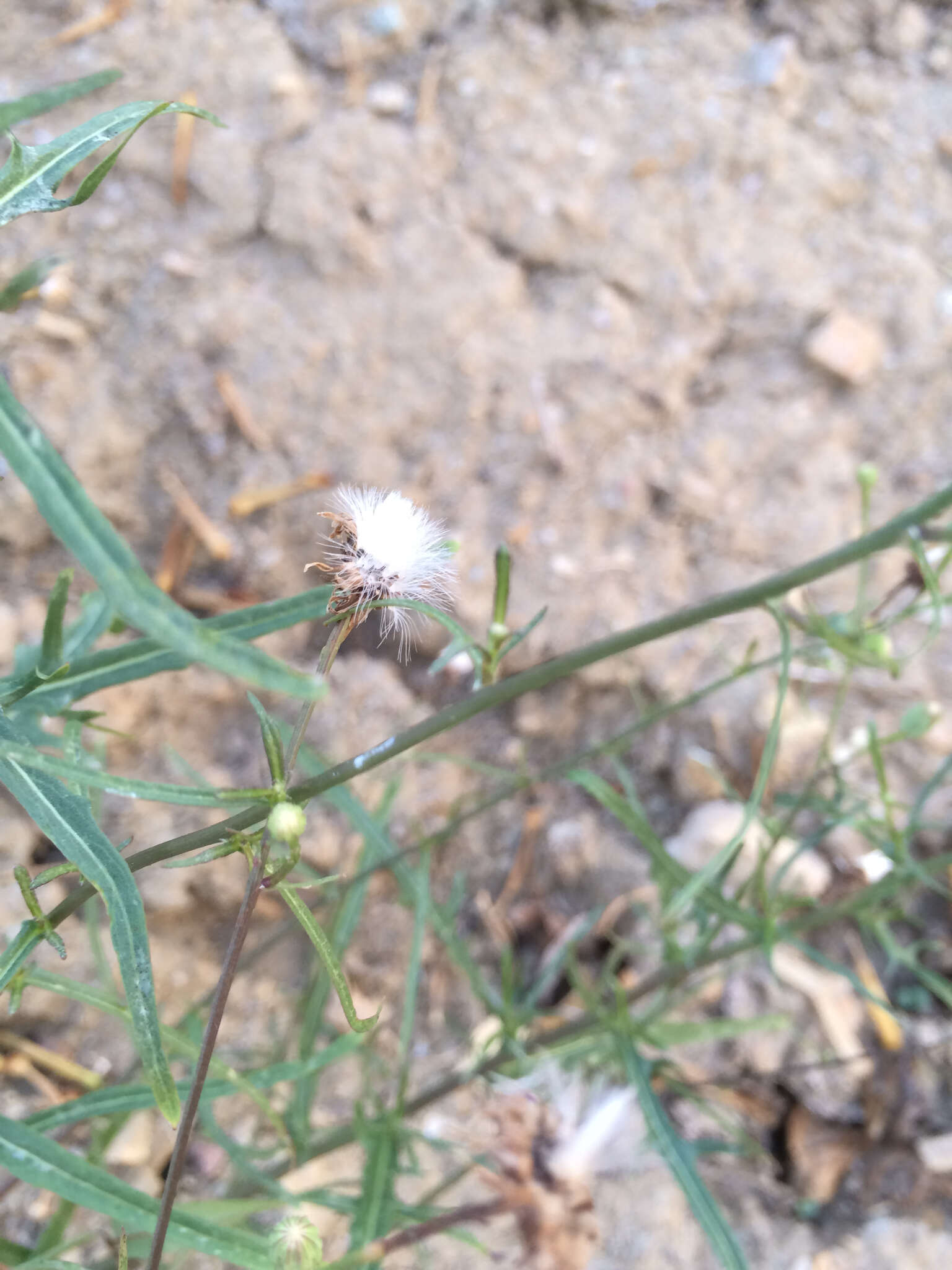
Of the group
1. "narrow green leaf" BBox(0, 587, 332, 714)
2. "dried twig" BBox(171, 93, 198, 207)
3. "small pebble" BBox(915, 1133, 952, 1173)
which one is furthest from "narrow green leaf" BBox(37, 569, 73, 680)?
"small pebble" BBox(915, 1133, 952, 1173)

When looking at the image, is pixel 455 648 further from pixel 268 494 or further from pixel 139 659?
pixel 268 494

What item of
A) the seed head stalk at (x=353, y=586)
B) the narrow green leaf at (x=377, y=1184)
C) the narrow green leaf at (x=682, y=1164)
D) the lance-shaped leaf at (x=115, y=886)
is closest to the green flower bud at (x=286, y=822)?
the seed head stalk at (x=353, y=586)

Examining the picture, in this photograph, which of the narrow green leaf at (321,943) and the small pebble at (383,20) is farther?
the small pebble at (383,20)

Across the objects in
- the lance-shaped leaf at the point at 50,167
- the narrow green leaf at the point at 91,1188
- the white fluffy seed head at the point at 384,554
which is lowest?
the narrow green leaf at the point at 91,1188

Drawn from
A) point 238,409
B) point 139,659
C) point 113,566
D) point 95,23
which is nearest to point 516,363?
point 238,409

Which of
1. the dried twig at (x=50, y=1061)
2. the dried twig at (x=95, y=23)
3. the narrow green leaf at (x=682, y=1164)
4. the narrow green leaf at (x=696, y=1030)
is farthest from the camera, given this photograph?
the dried twig at (x=95, y=23)

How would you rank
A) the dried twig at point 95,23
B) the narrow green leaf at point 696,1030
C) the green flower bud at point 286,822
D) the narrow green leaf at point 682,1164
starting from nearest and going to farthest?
the green flower bud at point 286,822 → the narrow green leaf at point 682,1164 → the narrow green leaf at point 696,1030 → the dried twig at point 95,23

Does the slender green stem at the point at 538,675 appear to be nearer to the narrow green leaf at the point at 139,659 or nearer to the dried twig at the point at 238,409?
the narrow green leaf at the point at 139,659
